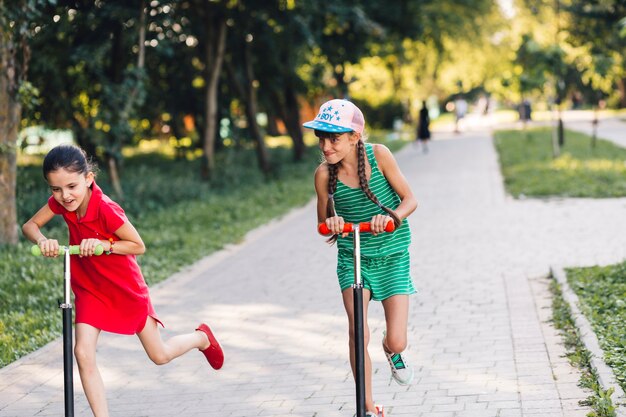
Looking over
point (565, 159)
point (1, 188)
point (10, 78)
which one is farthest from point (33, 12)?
point (565, 159)

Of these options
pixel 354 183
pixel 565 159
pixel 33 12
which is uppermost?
pixel 33 12

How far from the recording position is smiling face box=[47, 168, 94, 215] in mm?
4758

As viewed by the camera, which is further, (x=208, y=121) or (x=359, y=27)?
(x=359, y=27)

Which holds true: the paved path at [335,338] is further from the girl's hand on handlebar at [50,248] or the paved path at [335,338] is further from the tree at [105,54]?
the tree at [105,54]

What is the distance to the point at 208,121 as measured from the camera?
71.7 ft

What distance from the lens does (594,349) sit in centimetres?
653

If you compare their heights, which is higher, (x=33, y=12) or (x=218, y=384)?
(x=33, y=12)

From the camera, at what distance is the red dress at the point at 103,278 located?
4941mm

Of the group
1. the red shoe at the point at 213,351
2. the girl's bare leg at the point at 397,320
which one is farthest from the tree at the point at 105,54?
the girl's bare leg at the point at 397,320

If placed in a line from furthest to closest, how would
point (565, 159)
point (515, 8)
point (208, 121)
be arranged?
1. point (515, 8)
2. point (565, 159)
3. point (208, 121)

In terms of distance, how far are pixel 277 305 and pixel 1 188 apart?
4.80 m

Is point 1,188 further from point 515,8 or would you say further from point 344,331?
point 515,8

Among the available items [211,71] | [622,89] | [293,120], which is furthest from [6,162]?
[622,89]

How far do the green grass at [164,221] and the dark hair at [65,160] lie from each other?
116 inches
